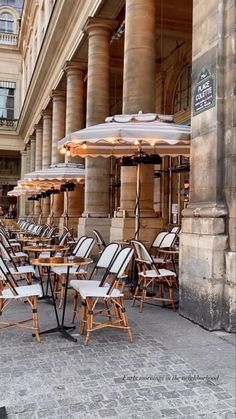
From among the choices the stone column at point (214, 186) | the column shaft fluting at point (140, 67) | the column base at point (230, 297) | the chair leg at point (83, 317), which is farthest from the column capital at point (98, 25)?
the chair leg at point (83, 317)

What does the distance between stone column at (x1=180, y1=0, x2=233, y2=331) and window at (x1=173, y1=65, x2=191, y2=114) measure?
1073cm

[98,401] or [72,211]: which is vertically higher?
[72,211]

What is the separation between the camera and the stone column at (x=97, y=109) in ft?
39.0

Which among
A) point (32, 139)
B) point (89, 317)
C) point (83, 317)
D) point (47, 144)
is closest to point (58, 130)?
point (47, 144)

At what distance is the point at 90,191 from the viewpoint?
12.1 meters

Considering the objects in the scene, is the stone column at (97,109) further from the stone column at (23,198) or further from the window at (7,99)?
the window at (7,99)

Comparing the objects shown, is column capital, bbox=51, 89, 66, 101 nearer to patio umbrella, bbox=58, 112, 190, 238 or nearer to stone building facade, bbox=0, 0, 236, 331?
stone building facade, bbox=0, 0, 236, 331

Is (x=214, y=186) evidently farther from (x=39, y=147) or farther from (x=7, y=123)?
(x=7, y=123)

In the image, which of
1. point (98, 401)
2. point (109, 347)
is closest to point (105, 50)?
point (109, 347)

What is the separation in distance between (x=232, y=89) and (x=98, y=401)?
3632 mm

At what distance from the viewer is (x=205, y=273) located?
5059 mm

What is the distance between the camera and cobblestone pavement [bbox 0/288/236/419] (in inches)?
119

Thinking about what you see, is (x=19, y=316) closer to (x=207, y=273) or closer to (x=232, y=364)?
(x=207, y=273)

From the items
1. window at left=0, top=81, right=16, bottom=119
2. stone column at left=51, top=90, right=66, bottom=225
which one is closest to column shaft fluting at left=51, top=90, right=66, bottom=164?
stone column at left=51, top=90, right=66, bottom=225
